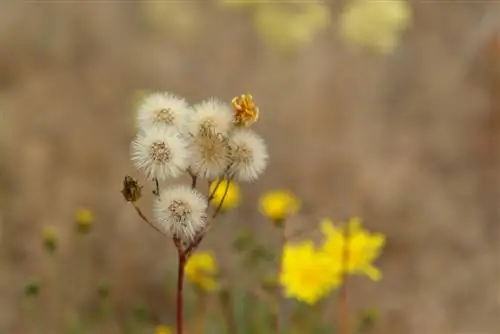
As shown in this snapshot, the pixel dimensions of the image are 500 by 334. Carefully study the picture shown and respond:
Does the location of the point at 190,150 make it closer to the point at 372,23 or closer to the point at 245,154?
the point at 245,154

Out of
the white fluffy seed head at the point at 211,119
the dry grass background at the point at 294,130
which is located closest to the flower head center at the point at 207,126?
the white fluffy seed head at the point at 211,119

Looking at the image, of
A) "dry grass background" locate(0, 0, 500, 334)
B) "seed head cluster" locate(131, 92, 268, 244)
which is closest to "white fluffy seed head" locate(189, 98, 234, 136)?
"seed head cluster" locate(131, 92, 268, 244)

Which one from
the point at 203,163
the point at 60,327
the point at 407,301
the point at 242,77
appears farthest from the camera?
the point at 242,77

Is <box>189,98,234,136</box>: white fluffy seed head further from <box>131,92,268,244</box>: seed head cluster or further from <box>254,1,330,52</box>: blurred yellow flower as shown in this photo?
<box>254,1,330,52</box>: blurred yellow flower

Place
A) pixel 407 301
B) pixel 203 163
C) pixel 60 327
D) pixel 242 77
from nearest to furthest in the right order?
pixel 203 163
pixel 60 327
pixel 407 301
pixel 242 77

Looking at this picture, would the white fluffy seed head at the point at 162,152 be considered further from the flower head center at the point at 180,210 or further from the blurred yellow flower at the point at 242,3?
the blurred yellow flower at the point at 242,3

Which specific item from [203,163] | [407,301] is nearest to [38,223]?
[407,301]

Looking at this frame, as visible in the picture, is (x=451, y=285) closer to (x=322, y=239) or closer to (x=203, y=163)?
(x=322, y=239)
